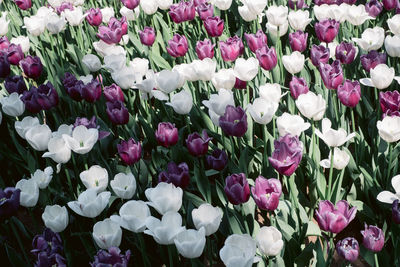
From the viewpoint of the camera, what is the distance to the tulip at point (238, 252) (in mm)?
1527

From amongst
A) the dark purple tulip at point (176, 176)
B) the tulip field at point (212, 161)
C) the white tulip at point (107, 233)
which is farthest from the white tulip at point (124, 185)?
the white tulip at point (107, 233)

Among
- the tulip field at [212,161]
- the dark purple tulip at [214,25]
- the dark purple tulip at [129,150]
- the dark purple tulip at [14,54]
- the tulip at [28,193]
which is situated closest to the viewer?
the tulip field at [212,161]

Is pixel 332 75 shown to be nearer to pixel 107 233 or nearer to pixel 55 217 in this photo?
pixel 107 233

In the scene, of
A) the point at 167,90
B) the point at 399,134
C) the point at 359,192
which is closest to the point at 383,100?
the point at 399,134

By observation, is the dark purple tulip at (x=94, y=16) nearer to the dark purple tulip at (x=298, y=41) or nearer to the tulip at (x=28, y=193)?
the dark purple tulip at (x=298, y=41)

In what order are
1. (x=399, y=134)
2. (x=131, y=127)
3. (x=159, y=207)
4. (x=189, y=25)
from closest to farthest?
(x=159, y=207)
(x=399, y=134)
(x=131, y=127)
(x=189, y=25)

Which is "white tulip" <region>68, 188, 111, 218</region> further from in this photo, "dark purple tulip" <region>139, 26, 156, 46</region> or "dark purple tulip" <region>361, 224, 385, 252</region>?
"dark purple tulip" <region>139, 26, 156, 46</region>

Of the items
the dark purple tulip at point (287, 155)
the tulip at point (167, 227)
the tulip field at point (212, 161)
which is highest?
the dark purple tulip at point (287, 155)

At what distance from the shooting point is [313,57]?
266cm

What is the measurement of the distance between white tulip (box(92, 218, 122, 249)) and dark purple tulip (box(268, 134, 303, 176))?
1.95 ft

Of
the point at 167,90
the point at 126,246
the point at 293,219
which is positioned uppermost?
the point at 167,90

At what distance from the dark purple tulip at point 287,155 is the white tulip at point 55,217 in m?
0.78

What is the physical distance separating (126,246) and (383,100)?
1278mm

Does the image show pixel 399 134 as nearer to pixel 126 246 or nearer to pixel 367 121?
pixel 367 121
